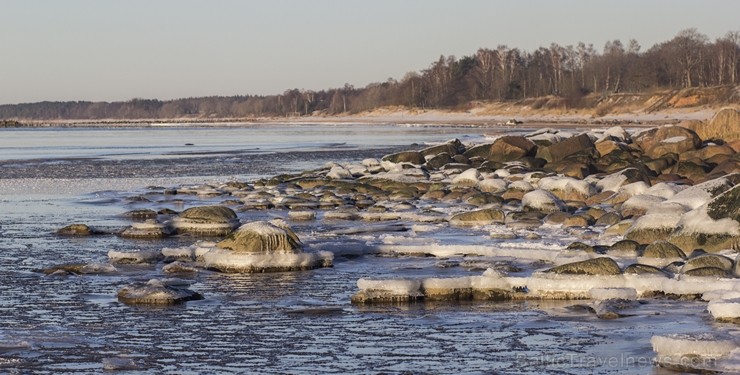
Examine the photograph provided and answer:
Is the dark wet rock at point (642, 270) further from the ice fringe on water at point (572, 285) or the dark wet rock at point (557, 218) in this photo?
the dark wet rock at point (557, 218)

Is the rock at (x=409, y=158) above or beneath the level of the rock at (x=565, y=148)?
beneath

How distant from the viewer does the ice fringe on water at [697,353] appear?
8930 mm

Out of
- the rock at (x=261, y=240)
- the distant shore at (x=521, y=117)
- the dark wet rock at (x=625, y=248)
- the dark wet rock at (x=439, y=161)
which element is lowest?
the distant shore at (x=521, y=117)

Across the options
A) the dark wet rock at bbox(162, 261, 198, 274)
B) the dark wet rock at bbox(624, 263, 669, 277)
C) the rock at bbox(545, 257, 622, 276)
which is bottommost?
the dark wet rock at bbox(162, 261, 198, 274)

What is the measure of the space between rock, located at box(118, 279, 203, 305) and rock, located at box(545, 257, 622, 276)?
13.5ft

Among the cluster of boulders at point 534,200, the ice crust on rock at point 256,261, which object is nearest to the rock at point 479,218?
the cluster of boulders at point 534,200

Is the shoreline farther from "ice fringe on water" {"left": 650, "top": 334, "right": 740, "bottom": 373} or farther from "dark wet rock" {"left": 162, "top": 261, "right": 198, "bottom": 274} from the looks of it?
"ice fringe on water" {"left": 650, "top": 334, "right": 740, "bottom": 373}

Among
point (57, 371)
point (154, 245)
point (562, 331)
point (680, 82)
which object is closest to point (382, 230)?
point (154, 245)

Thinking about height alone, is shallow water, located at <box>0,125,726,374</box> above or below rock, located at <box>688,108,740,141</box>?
below

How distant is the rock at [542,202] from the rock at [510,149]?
1203 cm

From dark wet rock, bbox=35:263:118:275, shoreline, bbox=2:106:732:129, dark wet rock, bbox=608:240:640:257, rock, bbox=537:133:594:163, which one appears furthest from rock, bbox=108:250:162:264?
shoreline, bbox=2:106:732:129

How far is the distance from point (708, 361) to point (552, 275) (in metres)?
3.58

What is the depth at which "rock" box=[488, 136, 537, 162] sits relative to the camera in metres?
33.5

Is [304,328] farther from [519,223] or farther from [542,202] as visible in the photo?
[542,202]
